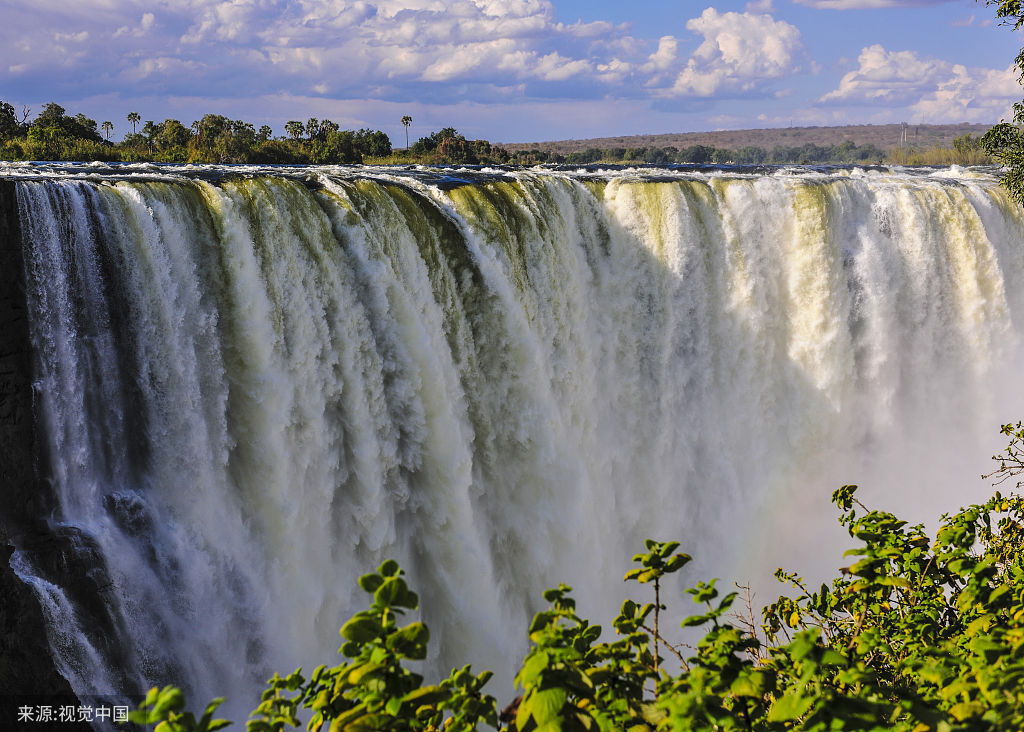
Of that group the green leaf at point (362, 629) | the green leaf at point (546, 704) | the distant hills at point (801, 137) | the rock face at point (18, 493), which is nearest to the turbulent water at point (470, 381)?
the rock face at point (18, 493)

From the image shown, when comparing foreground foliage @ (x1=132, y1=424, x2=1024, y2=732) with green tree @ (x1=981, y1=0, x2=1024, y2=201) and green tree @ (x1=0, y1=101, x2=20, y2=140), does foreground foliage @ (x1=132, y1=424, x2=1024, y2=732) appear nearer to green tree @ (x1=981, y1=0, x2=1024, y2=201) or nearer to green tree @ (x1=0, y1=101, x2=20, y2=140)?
green tree @ (x1=981, y1=0, x2=1024, y2=201)

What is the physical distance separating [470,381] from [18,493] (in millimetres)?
5496

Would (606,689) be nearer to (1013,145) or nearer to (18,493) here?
(18,493)

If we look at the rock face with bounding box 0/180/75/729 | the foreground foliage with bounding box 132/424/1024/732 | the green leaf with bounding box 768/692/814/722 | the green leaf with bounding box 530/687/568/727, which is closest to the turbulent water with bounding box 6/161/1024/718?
the rock face with bounding box 0/180/75/729

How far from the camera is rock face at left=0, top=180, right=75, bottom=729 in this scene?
749 centimetres

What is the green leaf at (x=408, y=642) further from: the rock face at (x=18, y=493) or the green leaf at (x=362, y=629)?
the rock face at (x=18, y=493)

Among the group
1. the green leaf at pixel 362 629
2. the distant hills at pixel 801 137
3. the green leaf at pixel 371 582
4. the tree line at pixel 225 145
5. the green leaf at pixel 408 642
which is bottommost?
the green leaf at pixel 408 642

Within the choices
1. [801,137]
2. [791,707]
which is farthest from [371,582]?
[801,137]

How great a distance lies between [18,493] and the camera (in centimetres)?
784

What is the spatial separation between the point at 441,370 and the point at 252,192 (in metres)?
3.06

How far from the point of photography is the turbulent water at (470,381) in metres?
8.48

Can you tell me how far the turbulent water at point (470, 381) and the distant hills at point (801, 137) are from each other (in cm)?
9277

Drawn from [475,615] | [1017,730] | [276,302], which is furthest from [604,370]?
[1017,730]

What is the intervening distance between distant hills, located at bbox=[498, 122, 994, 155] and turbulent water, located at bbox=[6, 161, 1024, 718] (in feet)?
304
